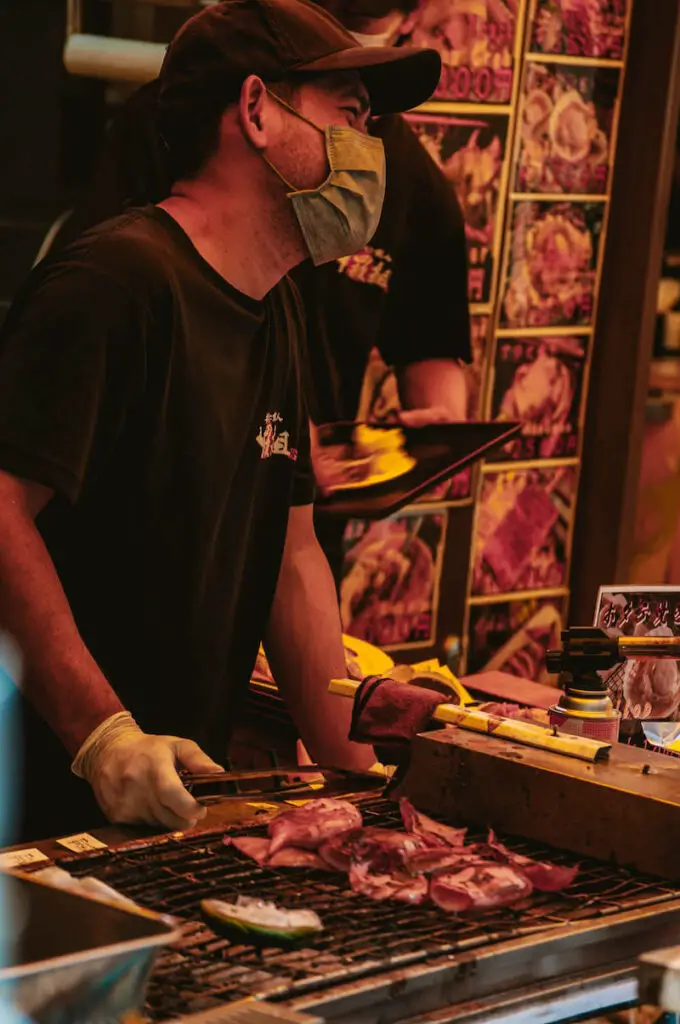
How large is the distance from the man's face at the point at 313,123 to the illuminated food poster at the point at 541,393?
7.73ft

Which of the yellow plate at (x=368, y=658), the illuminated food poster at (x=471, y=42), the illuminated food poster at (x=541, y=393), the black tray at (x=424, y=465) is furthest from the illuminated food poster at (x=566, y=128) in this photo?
the yellow plate at (x=368, y=658)

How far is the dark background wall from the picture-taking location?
3.18 meters

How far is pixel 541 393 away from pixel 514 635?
0.79 metres

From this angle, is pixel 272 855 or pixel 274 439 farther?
pixel 274 439

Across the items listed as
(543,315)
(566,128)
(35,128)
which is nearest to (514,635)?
(543,315)

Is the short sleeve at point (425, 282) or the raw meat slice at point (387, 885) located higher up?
the short sleeve at point (425, 282)

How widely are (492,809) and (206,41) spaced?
1236 millimetres

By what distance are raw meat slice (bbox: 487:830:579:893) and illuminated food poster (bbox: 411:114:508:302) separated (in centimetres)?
284

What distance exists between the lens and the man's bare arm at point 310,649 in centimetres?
243

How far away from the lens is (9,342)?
6.69 ft

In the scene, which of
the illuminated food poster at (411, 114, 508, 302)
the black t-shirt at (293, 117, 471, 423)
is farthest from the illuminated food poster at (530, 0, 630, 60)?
the black t-shirt at (293, 117, 471, 423)

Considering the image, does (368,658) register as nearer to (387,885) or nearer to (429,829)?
(429,829)

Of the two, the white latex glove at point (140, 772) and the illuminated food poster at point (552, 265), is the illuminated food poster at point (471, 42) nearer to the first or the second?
the illuminated food poster at point (552, 265)

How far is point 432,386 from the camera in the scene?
12.6 feet
